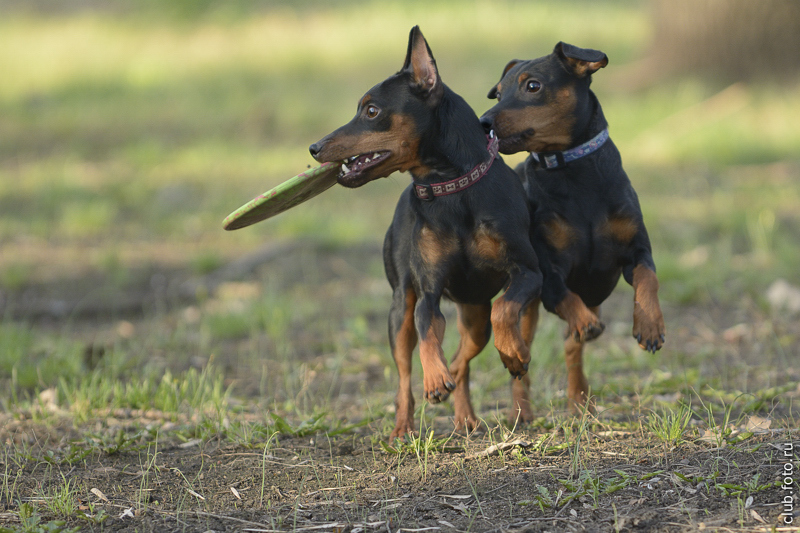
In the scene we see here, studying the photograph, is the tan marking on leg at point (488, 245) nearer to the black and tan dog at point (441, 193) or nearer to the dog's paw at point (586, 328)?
the black and tan dog at point (441, 193)

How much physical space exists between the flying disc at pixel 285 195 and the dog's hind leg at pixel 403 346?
577 millimetres

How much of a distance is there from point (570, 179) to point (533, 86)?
426 mm

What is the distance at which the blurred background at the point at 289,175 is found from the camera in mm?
5723

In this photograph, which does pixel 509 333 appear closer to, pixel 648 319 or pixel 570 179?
pixel 648 319

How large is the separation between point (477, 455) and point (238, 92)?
34.6 ft

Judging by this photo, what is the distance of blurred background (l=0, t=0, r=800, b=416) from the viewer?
572 cm

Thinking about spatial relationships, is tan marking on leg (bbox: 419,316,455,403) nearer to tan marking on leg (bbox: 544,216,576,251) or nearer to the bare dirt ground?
the bare dirt ground

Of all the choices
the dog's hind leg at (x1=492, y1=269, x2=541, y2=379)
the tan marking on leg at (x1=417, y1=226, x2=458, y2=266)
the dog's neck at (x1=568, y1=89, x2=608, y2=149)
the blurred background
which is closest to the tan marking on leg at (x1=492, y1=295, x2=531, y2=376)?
the dog's hind leg at (x1=492, y1=269, x2=541, y2=379)

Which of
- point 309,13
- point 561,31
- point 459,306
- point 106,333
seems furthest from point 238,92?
point 459,306

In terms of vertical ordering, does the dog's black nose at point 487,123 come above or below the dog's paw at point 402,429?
above

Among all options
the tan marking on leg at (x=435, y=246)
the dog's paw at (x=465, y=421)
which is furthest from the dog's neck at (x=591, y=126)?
the dog's paw at (x=465, y=421)

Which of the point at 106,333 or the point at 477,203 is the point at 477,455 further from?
the point at 106,333

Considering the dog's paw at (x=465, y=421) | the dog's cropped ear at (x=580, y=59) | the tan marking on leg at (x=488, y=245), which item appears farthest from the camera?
the dog's paw at (x=465, y=421)

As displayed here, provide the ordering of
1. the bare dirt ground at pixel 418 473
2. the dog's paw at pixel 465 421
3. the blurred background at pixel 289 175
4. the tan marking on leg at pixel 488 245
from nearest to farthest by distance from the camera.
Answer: the bare dirt ground at pixel 418 473
the tan marking on leg at pixel 488 245
the dog's paw at pixel 465 421
the blurred background at pixel 289 175
